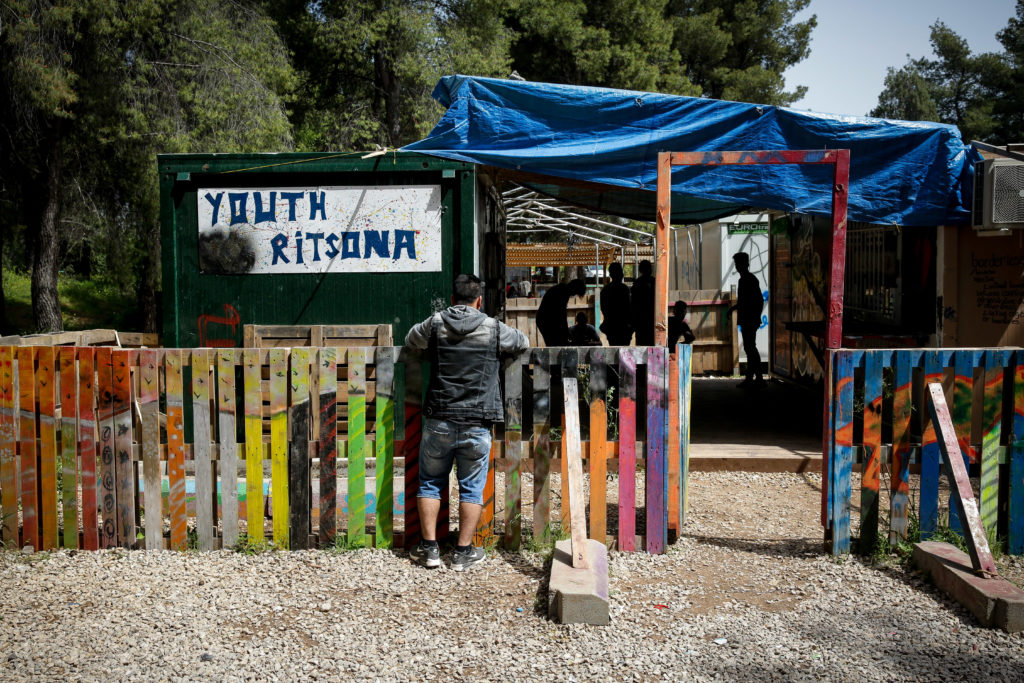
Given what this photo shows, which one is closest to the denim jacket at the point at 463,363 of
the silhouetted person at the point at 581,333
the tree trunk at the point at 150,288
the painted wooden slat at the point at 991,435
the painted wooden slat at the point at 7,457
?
the painted wooden slat at the point at 7,457

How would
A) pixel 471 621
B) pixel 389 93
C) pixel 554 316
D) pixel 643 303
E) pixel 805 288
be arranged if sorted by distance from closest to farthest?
pixel 471 621, pixel 554 316, pixel 805 288, pixel 643 303, pixel 389 93

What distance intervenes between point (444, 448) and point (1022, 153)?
20.3ft

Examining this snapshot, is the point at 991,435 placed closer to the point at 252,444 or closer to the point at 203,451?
the point at 252,444

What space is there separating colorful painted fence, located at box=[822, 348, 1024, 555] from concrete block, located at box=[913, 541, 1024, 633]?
1.05ft

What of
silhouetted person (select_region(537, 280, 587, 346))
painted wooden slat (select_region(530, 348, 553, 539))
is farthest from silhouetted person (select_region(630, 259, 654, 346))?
painted wooden slat (select_region(530, 348, 553, 539))

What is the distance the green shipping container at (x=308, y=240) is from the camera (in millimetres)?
7898

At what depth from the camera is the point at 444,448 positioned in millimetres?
4957

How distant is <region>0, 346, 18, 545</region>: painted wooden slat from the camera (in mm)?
5152

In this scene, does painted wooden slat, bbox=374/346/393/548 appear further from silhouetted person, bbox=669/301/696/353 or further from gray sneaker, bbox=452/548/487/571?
silhouetted person, bbox=669/301/696/353

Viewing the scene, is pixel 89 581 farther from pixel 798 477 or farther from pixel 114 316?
pixel 114 316

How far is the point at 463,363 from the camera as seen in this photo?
4.96 meters

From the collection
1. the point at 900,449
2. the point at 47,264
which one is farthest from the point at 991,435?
the point at 47,264

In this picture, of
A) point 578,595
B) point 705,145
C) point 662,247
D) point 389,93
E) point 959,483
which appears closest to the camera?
point 578,595

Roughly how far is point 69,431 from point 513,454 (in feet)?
8.55
